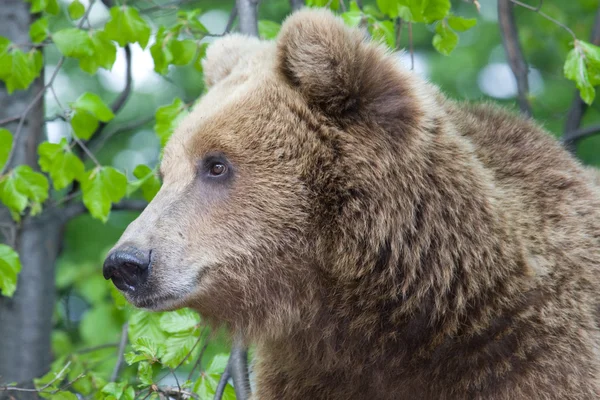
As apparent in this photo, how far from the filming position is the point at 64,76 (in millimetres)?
10492

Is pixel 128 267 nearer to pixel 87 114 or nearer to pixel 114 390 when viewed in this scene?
pixel 114 390

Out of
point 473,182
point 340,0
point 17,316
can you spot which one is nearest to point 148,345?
point 473,182

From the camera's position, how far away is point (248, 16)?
16.5 ft

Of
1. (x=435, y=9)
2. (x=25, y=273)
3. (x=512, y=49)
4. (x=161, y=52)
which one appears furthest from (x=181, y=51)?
(x=512, y=49)

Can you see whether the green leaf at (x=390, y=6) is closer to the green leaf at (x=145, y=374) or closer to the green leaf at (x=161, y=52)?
the green leaf at (x=161, y=52)

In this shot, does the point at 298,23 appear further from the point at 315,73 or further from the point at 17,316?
the point at 17,316

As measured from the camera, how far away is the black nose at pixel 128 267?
346 centimetres

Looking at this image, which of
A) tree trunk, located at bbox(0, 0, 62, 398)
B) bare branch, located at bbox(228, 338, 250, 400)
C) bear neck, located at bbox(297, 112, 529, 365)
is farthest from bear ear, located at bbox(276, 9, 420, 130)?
tree trunk, located at bbox(0, 0, 62, 398)

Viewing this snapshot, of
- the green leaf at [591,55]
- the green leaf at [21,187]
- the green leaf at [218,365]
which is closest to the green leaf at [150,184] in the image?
the green leaf at [21,187]

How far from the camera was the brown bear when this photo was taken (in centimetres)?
354

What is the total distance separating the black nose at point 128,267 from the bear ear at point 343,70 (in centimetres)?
101

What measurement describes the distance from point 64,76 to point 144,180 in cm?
601

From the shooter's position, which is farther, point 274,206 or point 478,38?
point 478,38

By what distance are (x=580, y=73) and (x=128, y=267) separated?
261cm
